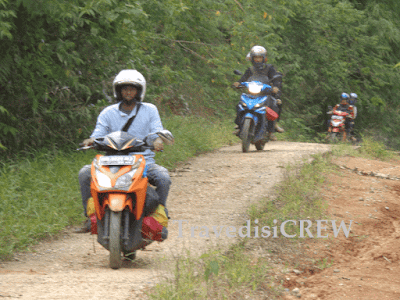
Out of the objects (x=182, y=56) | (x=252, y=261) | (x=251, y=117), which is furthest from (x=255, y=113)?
(x=252, y=261)

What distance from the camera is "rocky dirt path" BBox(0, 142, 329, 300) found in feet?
13.2

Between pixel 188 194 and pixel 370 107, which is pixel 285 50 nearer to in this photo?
pixel 370 107

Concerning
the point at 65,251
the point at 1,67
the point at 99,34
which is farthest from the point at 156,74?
the point at 65,251

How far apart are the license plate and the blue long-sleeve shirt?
434mm

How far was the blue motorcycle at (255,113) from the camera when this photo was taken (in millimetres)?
11091

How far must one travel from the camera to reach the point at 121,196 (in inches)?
180

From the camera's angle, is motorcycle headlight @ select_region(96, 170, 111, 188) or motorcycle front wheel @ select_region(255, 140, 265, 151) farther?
motorcycle front wheel @ select_region(255, 140, 265, 151)

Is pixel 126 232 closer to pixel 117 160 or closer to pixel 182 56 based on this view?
pixel 117 160

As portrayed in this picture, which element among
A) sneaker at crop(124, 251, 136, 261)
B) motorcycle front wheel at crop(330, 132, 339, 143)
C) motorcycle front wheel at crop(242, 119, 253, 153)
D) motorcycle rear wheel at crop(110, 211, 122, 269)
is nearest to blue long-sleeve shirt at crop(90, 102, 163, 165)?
motorcycle rear wheel at crop(110, 211, 122, 269)

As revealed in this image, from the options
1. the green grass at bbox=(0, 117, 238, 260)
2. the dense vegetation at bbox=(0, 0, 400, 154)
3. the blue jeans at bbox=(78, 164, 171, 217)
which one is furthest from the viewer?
the dense vegetation at bbox=(0, 0, 400, 154)

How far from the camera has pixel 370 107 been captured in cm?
2192

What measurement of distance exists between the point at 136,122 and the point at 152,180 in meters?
0.54

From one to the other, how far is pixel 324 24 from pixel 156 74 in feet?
37.7

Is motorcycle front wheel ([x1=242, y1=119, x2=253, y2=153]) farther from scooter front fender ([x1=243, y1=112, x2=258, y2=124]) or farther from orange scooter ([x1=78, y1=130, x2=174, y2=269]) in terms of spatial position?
orange scooter ([x1=78, y1=130, x2=174, y2=269])
